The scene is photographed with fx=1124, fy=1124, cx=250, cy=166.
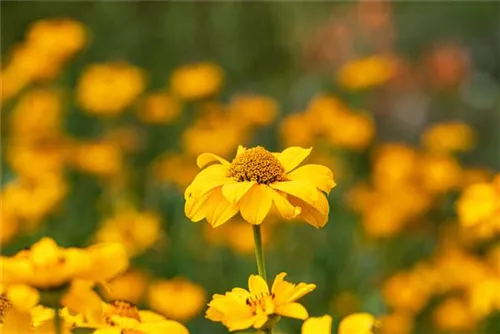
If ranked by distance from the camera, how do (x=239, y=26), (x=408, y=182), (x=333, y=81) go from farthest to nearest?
(x=239, y=26), (x=333, y=81), (x=408, y=182)

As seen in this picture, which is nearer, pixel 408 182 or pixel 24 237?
pixel 24 237

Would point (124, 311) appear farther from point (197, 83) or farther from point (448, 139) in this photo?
point (448, 139)

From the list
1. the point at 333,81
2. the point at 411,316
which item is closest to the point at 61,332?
the point at 411,316

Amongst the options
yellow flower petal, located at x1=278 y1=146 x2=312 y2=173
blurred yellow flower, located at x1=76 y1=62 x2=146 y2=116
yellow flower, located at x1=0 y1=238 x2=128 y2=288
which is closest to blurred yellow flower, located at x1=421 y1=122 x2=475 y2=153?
blurred yellow flower, located at x1=76 y1=62 x2=146 y2=116

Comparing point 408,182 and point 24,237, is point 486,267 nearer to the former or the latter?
point 408,182

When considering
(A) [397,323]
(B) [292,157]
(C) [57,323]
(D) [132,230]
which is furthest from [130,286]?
(C) [57,323]

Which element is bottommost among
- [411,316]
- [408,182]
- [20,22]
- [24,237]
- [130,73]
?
[411,316]
